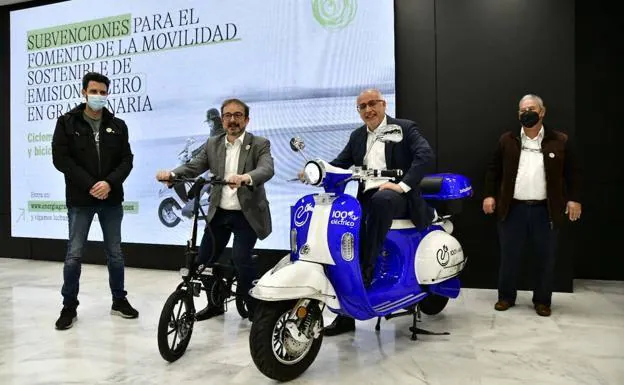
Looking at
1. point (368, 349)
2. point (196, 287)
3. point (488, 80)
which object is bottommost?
point (368, 349)

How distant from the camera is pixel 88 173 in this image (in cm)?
332

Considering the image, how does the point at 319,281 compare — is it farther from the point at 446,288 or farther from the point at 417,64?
the point at 417,64

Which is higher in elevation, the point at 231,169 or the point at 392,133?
the point at 392,133

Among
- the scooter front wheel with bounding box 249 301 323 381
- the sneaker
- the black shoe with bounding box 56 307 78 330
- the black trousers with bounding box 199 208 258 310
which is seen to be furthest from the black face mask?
the black shoe with bounding box 56 307 78 330

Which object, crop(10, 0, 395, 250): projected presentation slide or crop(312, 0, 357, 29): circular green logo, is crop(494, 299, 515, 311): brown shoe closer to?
crop(10, 0, 395, 250): projected presentation slide

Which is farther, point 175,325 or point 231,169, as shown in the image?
point 231,169

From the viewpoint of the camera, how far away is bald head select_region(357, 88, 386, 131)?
2.86 metres

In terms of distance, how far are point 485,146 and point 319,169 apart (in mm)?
2267

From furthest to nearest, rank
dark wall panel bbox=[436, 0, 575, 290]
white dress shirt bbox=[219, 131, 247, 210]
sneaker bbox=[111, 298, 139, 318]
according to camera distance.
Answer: dark wall panel bbox=[436, 0, 575, 290], sneaker bbox=[111, 298, 139, 318], white dress shirt bbox=[219, 131, 247, 210]

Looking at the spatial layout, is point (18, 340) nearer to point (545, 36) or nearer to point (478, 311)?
point (478, 311)

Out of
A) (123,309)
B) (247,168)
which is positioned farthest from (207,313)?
(247,168)

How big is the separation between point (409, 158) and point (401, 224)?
38cm

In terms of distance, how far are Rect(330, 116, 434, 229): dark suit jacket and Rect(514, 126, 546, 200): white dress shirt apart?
92 cm

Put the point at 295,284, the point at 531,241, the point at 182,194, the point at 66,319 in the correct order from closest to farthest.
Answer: the point at 295,284 → the point at 66,319 → the point at 531,241 → the point at 182,194
